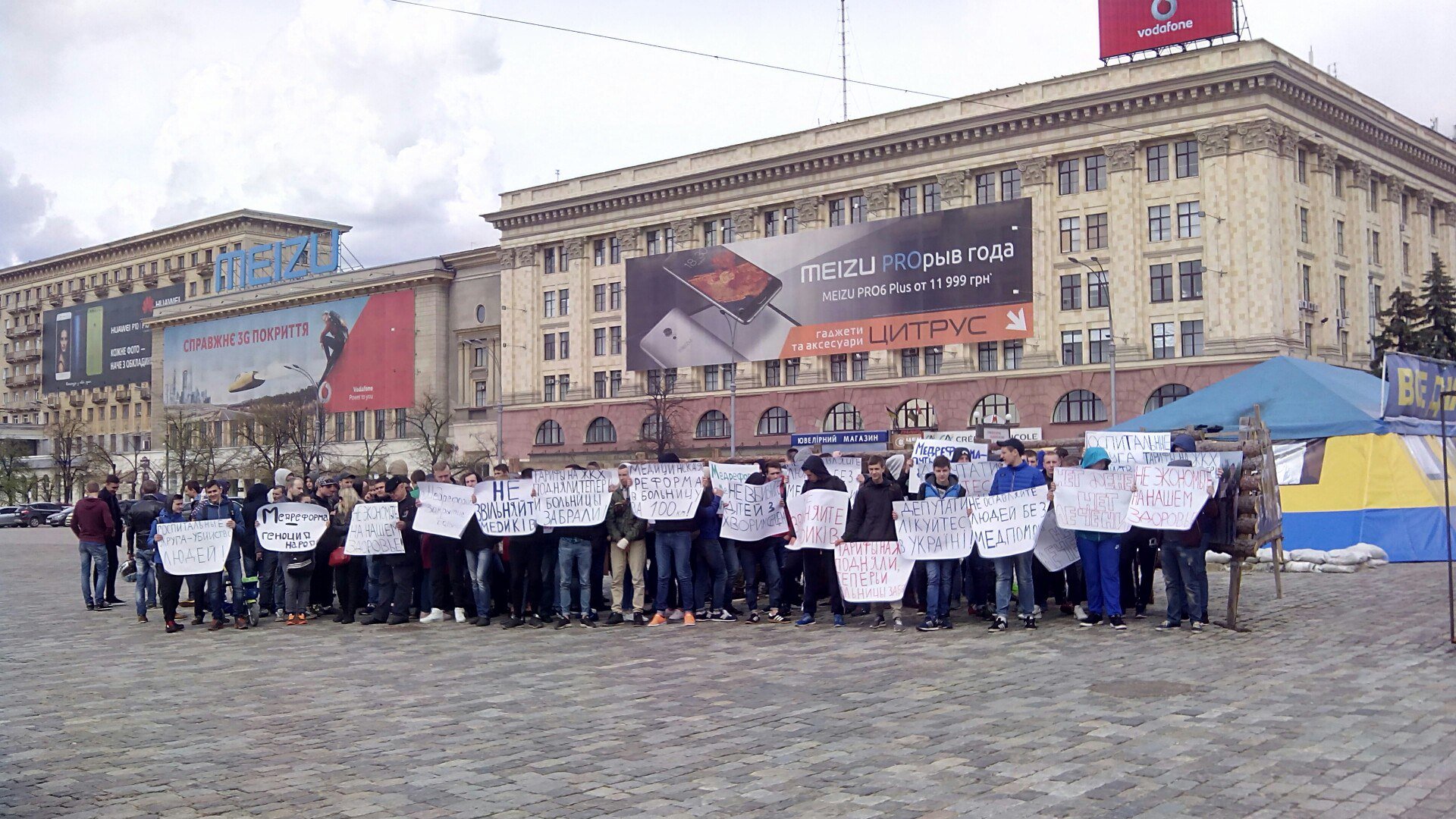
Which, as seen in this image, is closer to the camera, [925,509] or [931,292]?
[925,509]

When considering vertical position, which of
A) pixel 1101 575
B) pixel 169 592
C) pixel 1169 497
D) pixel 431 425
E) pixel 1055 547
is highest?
pixel 431 425

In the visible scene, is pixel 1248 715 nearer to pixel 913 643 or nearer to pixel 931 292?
pixel 913 643

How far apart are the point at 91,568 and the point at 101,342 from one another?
120 metres

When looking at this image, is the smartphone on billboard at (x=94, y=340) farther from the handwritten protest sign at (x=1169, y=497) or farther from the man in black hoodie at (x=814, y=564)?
the handwritten protest sign at (x=1169, y=497)

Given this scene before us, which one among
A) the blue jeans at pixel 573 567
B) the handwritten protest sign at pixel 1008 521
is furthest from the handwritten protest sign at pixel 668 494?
the handwritten protest sign at pixel 1008 521

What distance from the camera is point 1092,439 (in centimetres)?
2052

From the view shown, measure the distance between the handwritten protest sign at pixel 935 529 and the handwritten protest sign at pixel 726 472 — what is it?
9.23 ft

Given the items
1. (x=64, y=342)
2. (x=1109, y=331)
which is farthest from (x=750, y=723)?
(x=64, y=342)

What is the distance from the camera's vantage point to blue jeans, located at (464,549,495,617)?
1664 cm

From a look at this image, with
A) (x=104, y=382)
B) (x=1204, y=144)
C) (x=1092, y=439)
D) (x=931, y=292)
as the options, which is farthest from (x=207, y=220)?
(x=1092, y=439)

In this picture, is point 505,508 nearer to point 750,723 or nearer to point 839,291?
point 750,723

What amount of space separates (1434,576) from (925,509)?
979 cm

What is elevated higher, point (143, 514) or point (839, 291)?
point (839, 291)

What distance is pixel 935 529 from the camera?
15250 millimetres
